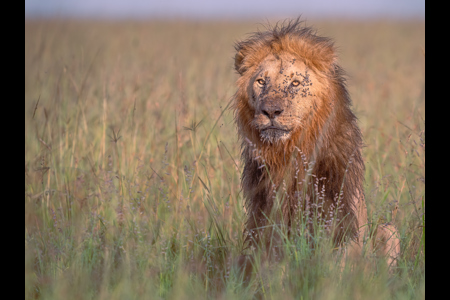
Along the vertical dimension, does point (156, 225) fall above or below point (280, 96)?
below

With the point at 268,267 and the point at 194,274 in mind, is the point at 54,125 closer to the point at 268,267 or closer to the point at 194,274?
the point at 194,274

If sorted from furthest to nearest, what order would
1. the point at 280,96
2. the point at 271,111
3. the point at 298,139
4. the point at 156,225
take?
the point at 156,225
the point at 298,139
the point at 280,96
the point at 271,111

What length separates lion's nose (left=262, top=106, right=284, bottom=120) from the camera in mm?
3486

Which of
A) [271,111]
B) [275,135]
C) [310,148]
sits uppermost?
[271,111]

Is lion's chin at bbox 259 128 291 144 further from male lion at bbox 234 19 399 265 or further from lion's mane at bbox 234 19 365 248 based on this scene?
lion's mane at bbox 234 19 365 248

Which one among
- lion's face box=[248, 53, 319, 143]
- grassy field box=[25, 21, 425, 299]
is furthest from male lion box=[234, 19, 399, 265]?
grassy field box=[25, 21, 425, 299]

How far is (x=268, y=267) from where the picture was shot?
3178mm

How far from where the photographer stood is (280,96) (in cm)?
359

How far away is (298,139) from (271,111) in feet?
1.28

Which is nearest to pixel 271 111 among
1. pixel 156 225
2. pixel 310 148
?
pixel 310 148

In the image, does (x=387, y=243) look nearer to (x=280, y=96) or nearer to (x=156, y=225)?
(x=280, y=96)

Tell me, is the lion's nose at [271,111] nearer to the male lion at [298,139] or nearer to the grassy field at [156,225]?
the male lion at [298,139]

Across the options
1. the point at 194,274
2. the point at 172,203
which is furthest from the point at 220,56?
→ the point at 194,274

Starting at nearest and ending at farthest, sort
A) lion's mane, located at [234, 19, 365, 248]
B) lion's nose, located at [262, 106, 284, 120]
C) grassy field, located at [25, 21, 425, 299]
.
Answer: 1. grassy field, located at [25, 21, 425, 299]
2. lion's nose, located at [262, 106, 284, 120]
3. lion's mane, located at [234, 19, 365, 248]
